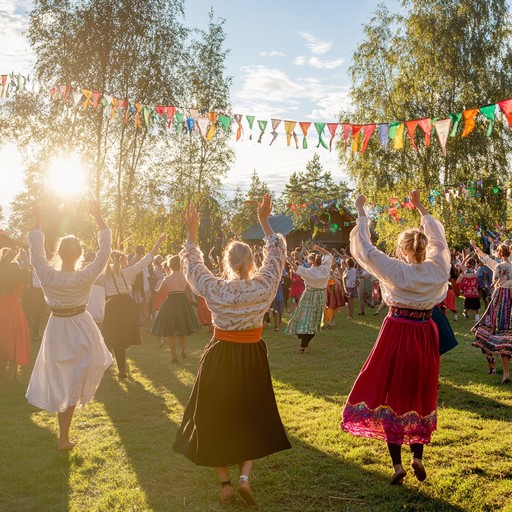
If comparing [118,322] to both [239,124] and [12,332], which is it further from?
[239,124]

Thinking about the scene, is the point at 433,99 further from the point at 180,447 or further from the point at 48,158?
the point at 180,447

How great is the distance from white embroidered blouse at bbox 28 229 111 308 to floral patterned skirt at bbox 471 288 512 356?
561 centimetres

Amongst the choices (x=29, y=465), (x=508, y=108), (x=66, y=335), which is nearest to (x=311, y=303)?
(x=508, y=108)

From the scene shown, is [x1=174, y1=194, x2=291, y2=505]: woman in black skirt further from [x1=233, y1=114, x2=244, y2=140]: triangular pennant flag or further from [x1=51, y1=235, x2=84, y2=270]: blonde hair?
[x1=233, y1=114, x2=244, y2=140]: triangular pennant flag

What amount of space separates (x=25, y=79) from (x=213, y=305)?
10.0 m

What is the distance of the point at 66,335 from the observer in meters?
5.12

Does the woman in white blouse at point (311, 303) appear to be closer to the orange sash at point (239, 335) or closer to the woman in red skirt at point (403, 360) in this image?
the woman in red skirt at point (403, 360)

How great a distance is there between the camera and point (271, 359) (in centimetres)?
979

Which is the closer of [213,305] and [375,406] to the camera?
[213,305]

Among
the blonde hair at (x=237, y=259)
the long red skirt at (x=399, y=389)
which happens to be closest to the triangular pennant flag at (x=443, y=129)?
the long red skirt at (x=399, y=389)

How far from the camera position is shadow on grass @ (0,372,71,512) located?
4.07 meters

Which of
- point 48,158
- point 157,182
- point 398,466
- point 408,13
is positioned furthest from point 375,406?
point 408,13

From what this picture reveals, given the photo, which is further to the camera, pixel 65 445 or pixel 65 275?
pixel 65 445

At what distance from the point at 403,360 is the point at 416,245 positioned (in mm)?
916
